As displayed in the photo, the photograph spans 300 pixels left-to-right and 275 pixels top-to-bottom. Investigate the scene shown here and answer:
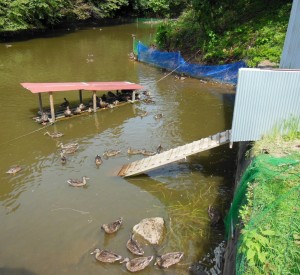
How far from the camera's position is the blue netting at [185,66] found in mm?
20984

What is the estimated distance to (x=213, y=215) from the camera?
9.38 m

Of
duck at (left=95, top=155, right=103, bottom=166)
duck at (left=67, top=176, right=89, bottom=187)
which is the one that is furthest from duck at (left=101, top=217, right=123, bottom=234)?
duck at (left=95, top=155, right=103, bottom=166)

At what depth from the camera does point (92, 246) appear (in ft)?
28.1

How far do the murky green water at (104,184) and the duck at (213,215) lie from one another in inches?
7.9

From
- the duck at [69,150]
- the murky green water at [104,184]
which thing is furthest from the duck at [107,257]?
the duck at [69,150]

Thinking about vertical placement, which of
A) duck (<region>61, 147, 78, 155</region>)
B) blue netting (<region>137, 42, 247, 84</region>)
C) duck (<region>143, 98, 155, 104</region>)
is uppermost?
blue netting (<region>137, 42, 247, 84</region>)

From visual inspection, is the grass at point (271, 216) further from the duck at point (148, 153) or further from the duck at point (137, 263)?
the duck at point (148, 153)

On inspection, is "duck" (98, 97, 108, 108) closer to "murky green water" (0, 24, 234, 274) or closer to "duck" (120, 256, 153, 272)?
"murky green water" (0, 24, 234, 274)

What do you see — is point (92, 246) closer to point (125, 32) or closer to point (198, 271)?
point (198, 271)

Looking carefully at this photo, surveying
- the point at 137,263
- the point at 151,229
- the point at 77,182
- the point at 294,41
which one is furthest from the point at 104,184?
the point at 294,41

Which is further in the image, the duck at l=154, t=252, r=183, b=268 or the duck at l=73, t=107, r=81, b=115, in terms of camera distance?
the duck at l=73, t=107, r=81, b=115

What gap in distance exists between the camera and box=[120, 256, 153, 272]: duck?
776 centimetres

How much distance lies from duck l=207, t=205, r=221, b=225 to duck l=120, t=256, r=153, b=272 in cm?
232

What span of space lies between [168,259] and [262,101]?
518 centimetres
